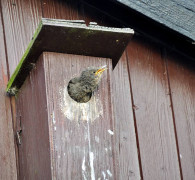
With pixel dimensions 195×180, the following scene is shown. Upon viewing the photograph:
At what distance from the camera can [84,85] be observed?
2549 mm

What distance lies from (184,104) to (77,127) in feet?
3.41

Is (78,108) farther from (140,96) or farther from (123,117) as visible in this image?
(140,96)

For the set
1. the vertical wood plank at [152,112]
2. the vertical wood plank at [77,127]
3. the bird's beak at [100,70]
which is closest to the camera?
the vertical wood plank at [77,127]

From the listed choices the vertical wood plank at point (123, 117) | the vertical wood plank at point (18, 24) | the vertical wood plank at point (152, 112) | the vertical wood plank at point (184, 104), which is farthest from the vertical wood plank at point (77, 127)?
the vertical wood plank at point (184, 104)

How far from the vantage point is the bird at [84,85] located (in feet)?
8.40

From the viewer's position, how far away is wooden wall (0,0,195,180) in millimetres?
3010

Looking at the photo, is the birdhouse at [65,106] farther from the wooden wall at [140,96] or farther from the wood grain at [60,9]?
the wood grain at [60,9]

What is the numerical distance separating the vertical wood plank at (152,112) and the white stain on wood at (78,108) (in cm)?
57

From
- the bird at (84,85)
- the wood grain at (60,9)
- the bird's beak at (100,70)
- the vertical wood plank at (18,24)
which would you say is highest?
the wood grain at (60,9)

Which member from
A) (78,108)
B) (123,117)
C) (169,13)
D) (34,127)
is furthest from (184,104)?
(34,127)

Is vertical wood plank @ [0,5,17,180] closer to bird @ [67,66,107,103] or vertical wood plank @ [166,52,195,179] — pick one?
bird @ [67,66,107,103]

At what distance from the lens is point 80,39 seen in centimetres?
262

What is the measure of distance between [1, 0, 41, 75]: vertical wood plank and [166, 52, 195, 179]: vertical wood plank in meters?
0.86

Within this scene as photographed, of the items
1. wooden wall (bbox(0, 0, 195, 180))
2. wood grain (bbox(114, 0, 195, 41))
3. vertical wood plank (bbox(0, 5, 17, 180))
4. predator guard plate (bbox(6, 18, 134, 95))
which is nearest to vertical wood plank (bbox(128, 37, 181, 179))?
wooden wall (bbox(0, 0, 195, 180))
